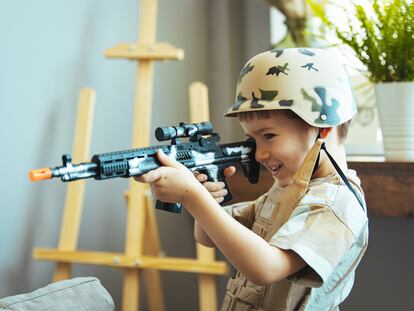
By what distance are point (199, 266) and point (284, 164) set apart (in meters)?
0.68

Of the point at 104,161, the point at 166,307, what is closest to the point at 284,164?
the point at 104,161

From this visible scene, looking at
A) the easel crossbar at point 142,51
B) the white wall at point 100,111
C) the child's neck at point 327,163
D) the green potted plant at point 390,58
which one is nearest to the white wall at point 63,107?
the white wall at point 100,111

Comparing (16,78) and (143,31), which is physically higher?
(143,31)

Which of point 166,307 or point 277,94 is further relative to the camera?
point 166,307

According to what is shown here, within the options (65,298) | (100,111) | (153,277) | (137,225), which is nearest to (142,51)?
(100,111)

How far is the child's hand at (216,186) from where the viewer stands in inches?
40.4

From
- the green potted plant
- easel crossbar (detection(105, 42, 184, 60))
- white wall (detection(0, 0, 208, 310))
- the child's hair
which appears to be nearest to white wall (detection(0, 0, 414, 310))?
white wall (detection(0, 0, 208, 310))

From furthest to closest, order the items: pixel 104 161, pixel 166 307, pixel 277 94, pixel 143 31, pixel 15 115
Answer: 1. pixel 166 307
2. pixel 143 31
3. pixel 15 115
4. pixel 277 94
5. pixel 104 161

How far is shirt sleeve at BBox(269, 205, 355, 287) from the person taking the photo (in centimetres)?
87

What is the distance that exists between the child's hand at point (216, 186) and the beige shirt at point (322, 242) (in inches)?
6.0

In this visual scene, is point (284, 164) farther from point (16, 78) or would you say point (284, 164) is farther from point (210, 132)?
point (16, 78)

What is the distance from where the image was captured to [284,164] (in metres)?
1.01

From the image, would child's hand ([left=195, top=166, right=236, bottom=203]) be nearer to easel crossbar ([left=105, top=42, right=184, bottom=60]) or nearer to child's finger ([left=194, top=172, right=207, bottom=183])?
child's finger ([left=194, top=172, right=207, bottom=183])

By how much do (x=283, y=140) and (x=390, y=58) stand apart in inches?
23.5
